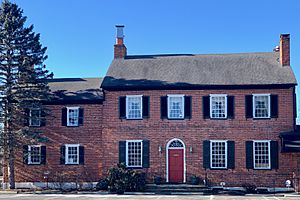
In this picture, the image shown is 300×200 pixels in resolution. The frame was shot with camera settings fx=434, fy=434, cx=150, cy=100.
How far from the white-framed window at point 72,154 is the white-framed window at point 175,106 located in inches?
274

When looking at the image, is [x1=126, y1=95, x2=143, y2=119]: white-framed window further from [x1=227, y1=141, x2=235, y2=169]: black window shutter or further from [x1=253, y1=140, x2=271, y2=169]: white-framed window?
[x1=253, y1=140, x2=271, y2=169]: white-framed window

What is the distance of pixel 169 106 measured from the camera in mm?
28703

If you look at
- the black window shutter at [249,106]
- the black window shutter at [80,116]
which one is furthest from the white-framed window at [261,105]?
the black window shutter at [80,116]

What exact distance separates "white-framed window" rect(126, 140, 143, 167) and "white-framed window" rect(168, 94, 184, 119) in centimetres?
275

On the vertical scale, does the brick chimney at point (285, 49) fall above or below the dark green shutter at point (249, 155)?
above

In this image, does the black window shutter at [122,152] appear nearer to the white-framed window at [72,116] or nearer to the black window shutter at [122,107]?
the black window shutter at [122,107]

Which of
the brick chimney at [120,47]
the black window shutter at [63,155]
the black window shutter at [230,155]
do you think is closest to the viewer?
the black window shutter at [230,155]

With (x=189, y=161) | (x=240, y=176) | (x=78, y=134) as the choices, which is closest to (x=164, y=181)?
(x=189, y=161)

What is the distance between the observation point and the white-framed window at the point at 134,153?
28.5 meters

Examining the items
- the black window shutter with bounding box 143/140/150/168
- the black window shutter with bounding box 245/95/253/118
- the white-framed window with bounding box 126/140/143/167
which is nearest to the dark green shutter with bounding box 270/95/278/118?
the black window shutter with bounding box 245/95/253/118

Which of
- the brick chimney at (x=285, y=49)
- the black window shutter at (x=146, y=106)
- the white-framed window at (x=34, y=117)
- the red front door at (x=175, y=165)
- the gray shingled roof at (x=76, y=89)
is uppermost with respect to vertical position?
the brick chimney at (x=285, y=49)

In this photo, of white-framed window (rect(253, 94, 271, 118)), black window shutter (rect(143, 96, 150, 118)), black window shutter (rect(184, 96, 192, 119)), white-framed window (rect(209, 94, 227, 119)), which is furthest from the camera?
black window shutter (rect(143, 96, 150, 118))

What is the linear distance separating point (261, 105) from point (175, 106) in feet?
18.2

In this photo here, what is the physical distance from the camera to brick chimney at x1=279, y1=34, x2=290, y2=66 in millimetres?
29203
